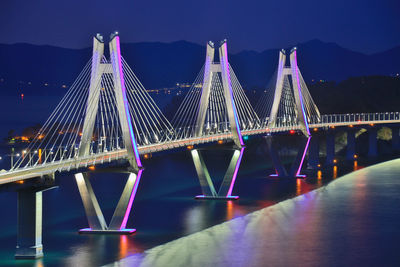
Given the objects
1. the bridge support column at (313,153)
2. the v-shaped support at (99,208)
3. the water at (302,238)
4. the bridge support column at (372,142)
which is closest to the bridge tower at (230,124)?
the water at (302,238)

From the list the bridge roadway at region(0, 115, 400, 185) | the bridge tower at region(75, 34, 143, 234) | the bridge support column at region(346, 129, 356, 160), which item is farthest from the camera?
the bridge support column at region(346, 129, 356, 160)

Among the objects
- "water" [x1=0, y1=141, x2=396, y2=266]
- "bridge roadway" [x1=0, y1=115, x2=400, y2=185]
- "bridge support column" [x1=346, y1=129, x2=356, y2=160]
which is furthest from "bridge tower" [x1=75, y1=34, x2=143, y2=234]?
"bridge support column" [x1=346, y1=129, x2=356, y2=160]

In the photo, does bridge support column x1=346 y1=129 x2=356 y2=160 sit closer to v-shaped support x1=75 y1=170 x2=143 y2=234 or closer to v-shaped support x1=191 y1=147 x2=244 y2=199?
v-shaped support x1=191 y1=147 x2=244 y2=199

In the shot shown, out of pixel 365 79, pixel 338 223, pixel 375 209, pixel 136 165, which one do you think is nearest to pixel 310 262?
pixel 136 165

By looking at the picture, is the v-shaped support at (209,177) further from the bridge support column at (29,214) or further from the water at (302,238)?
the bridge support column at (29,214)

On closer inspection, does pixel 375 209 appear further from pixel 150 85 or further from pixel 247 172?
pixel 150 85

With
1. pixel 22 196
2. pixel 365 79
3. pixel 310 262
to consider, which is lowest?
pixel 310 262
